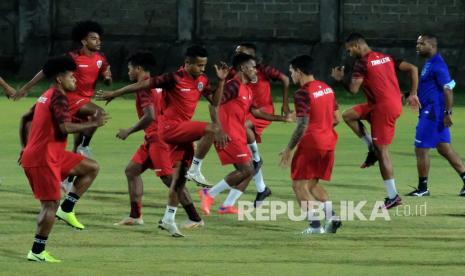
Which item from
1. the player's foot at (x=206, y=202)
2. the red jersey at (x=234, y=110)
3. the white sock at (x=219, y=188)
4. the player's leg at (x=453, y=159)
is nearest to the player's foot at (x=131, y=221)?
the player's foot at (x=206, y=202)

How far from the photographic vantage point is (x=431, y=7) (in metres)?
42.2

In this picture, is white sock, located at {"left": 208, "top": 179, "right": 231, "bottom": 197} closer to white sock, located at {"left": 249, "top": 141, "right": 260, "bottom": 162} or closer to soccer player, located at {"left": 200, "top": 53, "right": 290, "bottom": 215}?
soccer player, located at {"left": 200, "top": 53, "right": 290, "bottom": 215}

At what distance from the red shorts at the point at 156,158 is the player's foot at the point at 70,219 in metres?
1.06

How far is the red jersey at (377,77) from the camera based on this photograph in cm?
1853

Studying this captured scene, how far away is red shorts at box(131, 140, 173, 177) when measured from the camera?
16.8 metres

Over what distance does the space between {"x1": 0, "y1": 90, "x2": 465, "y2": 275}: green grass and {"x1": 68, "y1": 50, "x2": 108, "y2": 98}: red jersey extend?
139 centimetres

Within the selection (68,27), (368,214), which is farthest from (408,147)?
(68,27)

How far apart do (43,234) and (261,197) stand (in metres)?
5.43

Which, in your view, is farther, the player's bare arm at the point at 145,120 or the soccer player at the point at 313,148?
the player's bare arm at the point at 145,120

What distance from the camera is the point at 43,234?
1387cm

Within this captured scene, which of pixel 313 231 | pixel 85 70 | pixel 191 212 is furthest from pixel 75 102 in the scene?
pixel 313 231

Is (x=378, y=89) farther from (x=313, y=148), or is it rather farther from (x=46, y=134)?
(x=46, y=134)

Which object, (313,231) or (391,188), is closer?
(313,231)

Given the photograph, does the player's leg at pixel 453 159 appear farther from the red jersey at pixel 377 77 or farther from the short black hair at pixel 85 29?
the short black hair at pixel 85 29
